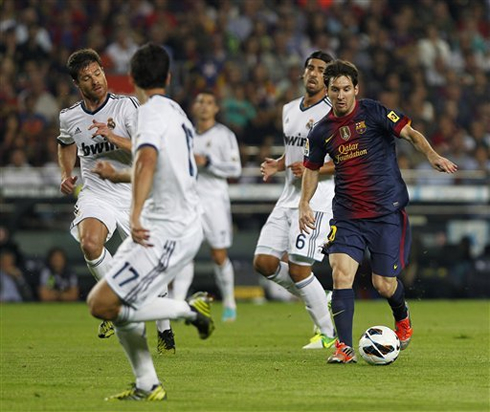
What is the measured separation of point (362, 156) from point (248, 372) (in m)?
2.19

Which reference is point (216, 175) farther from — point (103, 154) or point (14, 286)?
point (103, 154)

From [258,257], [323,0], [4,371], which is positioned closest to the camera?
[4,371]

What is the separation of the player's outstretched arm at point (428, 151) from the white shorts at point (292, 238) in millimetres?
2168

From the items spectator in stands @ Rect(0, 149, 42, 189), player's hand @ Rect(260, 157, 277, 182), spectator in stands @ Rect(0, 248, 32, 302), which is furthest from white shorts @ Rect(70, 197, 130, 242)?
spectator in stands @ Rect(0, 149, 42, 189)

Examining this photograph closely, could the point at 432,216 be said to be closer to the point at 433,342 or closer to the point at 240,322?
the point at 240,322

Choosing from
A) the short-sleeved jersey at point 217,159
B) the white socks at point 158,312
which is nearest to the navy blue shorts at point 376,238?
the white socks at point 158,312

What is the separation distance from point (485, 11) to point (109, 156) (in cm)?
1800

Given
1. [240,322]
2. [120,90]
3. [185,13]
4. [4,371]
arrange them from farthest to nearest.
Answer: [185,13], [120,90], [240,322], [4,371]

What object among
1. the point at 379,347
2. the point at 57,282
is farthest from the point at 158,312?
the point at 57,282

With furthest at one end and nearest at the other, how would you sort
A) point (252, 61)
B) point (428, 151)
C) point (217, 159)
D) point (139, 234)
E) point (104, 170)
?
point (252, 61) < point (217, 159) < point (428, 151) < point (104, 170) < point (139, 234)

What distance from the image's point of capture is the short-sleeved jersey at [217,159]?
16.9m

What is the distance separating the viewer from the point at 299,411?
703cm

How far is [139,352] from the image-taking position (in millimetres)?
7512

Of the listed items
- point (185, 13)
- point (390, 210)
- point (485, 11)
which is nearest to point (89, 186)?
point (390, 210)
